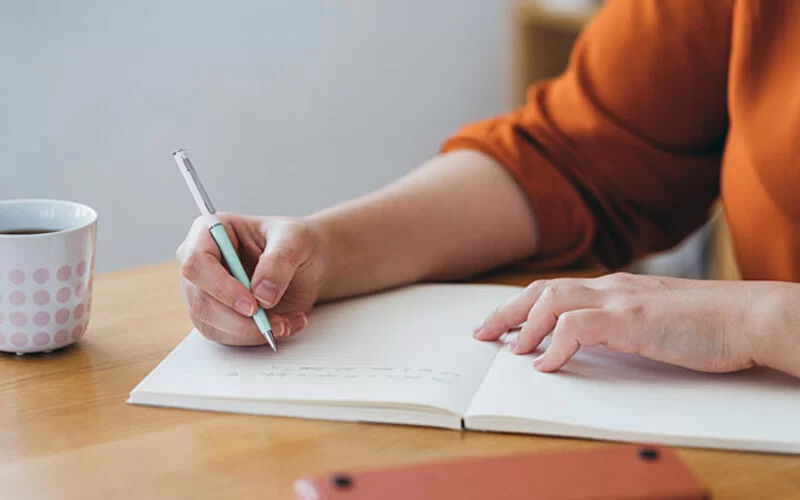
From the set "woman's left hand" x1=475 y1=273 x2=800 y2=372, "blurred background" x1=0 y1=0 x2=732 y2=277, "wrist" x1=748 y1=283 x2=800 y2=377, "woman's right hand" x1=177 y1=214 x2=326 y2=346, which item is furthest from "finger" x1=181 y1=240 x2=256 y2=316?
"blurred background" x1=0 y1=0 x2=732 y2=277

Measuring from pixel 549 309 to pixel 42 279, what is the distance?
422 millimetres

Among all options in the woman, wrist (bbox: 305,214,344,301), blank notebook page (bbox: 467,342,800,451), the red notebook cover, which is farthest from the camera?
wrist (bbox: 305,214,344,301)

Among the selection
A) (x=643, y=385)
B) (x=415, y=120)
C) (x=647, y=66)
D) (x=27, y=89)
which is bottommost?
(x=415, y=120)

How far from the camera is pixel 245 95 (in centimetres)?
238

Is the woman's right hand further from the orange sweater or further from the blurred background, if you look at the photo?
the blurred background

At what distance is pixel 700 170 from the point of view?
121 centimetres

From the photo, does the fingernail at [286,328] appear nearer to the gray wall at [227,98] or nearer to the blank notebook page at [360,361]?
the blank notebook page at [360,361]

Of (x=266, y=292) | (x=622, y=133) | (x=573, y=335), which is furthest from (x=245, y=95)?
(x=573, y=335)

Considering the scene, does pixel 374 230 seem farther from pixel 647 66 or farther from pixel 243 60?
pixel 243 60

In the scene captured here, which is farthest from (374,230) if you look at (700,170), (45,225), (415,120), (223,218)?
(415,120)

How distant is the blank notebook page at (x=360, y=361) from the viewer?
0.75 m

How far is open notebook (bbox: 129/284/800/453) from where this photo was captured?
696mm

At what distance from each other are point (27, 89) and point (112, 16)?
24 centimetres

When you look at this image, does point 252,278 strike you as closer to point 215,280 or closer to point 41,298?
point 215,280
